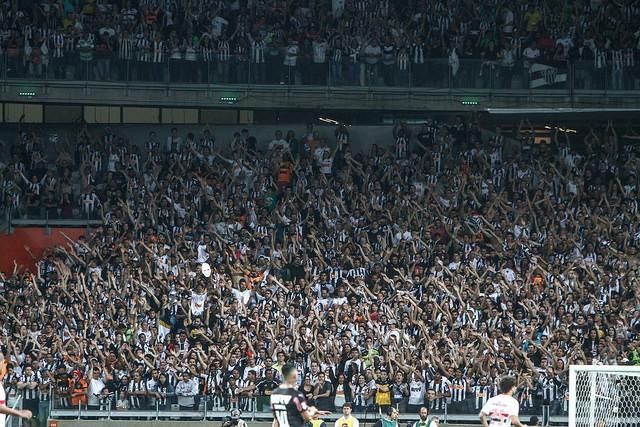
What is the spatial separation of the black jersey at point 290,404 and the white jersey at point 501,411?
2145 mm

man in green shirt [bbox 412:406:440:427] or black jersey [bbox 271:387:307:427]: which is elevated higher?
black jersey [bbox 271:387:307:427]

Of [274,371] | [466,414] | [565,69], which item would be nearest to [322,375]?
[274,371]

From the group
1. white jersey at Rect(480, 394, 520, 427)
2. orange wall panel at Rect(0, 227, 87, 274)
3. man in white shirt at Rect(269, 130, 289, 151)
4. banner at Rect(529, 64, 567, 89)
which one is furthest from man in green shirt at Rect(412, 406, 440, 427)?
banner at Rect(529, 64, 567, 89)

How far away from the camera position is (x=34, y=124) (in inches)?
1569

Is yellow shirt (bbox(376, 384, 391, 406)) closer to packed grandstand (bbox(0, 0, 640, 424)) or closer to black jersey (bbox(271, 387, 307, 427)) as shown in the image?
packed grandstand (bbox(0, 0, 640, 424))

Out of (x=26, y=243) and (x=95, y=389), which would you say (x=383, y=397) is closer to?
(x=95, y=389)

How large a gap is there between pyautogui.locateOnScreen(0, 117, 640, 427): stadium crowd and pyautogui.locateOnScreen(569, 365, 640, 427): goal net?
7.42 metres

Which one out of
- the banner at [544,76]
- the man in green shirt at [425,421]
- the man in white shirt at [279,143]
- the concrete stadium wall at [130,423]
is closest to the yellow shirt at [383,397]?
the man in green shirt at [425,421]

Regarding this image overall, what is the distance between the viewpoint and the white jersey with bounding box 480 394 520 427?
1747 centimetres

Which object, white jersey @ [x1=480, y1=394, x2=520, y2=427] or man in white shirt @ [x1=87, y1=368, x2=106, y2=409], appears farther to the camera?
man in white shirt @ [x1=87, y1=368, x2=106, y2=409]

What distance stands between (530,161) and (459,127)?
2412 mm

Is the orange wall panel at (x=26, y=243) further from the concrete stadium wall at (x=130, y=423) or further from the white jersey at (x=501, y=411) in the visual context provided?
the white jersey at (x=501, y=411)

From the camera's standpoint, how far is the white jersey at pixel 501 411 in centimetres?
1747

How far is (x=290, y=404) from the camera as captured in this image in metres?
17.3
